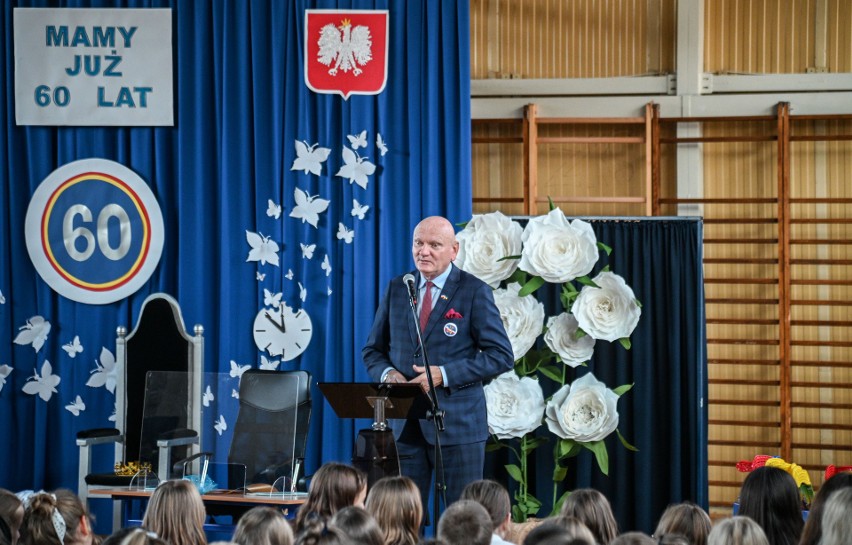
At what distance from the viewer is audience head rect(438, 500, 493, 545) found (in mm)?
2555

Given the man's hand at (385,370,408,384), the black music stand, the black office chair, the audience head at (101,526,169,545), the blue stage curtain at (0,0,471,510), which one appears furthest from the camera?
the blue stage curtain at (0,0,471,510)

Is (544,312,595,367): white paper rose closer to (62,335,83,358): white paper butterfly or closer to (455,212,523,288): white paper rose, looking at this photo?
(455,212,523,288): white paper rose

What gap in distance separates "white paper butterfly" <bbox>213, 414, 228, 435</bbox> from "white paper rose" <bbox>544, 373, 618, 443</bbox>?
160 cm

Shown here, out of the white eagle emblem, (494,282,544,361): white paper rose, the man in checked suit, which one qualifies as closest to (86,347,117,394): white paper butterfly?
the white eagle emblem

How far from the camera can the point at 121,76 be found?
231 inches

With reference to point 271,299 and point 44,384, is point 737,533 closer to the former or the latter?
point 271,299

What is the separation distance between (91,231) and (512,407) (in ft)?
8.36

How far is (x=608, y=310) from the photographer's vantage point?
5.19 meters

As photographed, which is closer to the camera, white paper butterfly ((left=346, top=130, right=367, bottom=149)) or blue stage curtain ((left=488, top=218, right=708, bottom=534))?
blue stage curtain ((left=488, top=218, right=708, bottom=534))

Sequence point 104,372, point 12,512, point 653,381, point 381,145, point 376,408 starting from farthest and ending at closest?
point 104,372, point 381,145, point 653,381, point 376,408, point 12,512

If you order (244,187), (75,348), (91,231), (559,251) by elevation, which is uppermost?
(244,187)

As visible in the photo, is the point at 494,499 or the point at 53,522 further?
the point at 494,499

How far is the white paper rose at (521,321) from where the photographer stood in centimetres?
520

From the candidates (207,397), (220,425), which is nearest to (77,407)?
(207,397)
